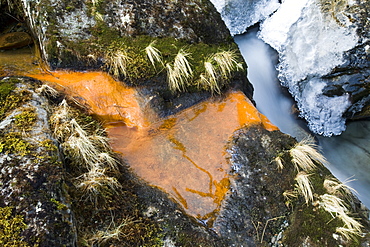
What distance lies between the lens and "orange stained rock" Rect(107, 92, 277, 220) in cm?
452

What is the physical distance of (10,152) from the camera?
3611 millimetres

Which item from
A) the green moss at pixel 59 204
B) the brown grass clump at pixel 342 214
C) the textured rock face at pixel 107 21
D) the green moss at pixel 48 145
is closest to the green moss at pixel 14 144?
the green moss at pixel 48 145

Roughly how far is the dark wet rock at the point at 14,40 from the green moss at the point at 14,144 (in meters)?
3.55

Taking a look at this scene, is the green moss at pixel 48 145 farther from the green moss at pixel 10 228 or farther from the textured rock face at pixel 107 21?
the textured rock face at pixel 107 21

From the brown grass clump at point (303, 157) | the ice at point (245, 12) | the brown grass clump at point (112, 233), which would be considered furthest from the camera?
the ice at point (245, 12)

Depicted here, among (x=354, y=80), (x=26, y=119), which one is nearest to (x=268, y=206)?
(x=26, y=119)

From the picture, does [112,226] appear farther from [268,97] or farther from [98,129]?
[268,97]

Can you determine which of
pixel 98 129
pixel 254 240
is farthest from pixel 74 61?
pixel 254 240

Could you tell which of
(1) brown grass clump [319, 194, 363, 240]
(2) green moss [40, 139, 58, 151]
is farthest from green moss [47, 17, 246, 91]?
(1) brown grass clump [319, 194, 363, 240]

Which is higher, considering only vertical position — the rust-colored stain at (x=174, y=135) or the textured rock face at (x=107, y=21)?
the textured rock face at (x=107, y=21)

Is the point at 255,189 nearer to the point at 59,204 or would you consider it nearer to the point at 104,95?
the point at 59,204

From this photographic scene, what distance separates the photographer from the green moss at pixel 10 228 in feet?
9.57

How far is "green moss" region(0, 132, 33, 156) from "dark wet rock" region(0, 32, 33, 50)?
11.6ft

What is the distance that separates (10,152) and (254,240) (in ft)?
11.7
